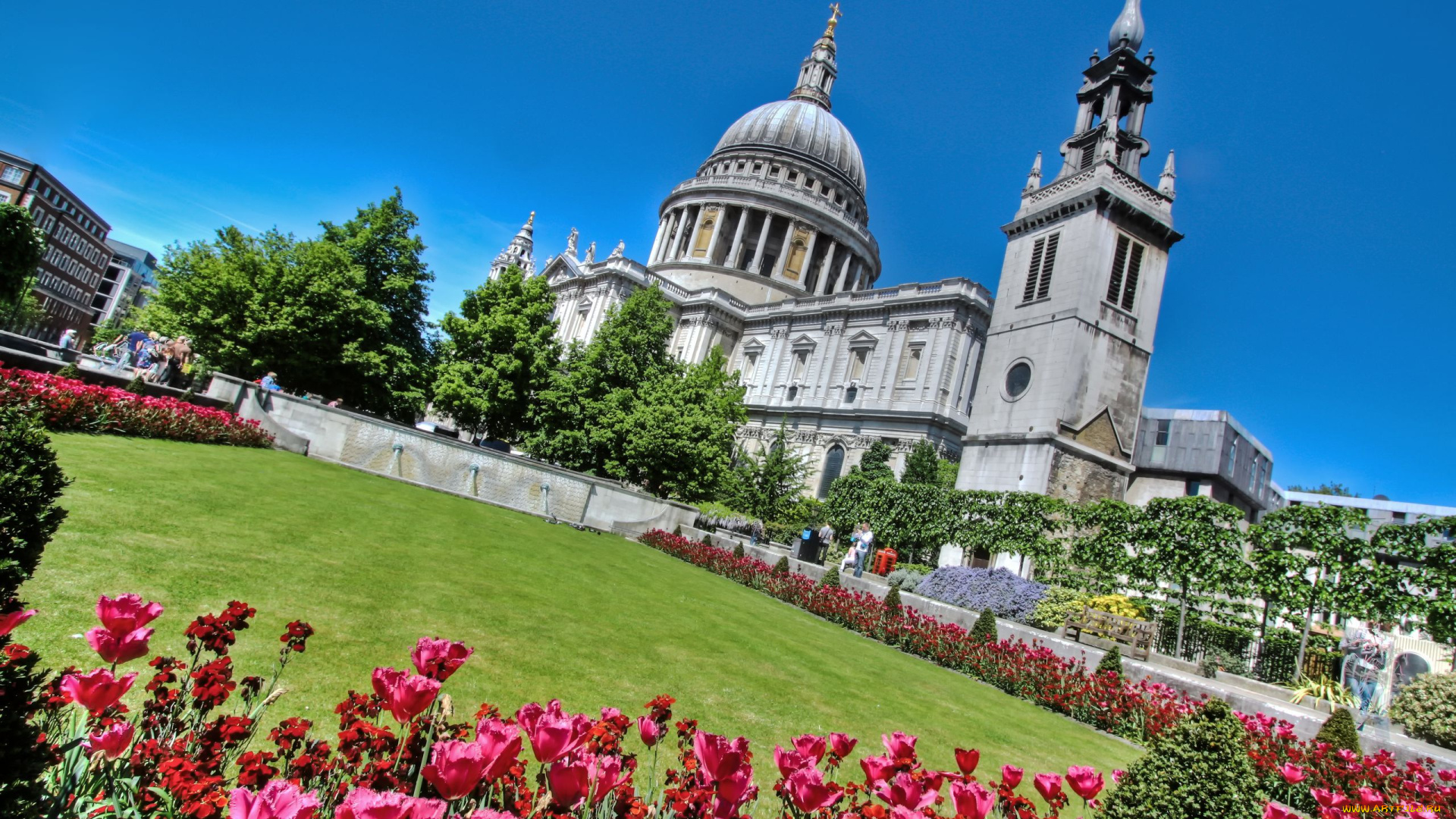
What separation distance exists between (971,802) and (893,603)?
13.6 meters

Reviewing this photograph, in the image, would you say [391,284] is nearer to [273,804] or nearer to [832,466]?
[832,466]

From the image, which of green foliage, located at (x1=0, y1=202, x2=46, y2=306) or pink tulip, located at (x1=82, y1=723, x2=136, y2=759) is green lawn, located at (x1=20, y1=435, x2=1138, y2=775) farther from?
green foliage, located at (x1=0, y1=202, x2=46, y2=306)

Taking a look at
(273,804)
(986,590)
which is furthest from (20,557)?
(986,590)

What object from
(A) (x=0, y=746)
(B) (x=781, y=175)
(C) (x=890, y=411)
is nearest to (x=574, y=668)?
(A) (x=0, y=746)

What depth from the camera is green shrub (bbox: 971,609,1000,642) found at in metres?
13.9

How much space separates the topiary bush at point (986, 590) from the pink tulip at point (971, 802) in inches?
650

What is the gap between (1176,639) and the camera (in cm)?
1805

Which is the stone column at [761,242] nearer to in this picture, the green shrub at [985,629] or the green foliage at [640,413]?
the green foliage at [640,413]

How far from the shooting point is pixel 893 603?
15.8m

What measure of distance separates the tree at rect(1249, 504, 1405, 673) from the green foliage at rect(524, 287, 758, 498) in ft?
61.9

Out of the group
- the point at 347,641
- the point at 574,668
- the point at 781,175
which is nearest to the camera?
the point at 347,641

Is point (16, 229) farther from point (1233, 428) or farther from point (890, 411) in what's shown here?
point (1233, 428)

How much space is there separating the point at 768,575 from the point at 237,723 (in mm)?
16978

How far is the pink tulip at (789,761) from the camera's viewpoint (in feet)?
9.36
